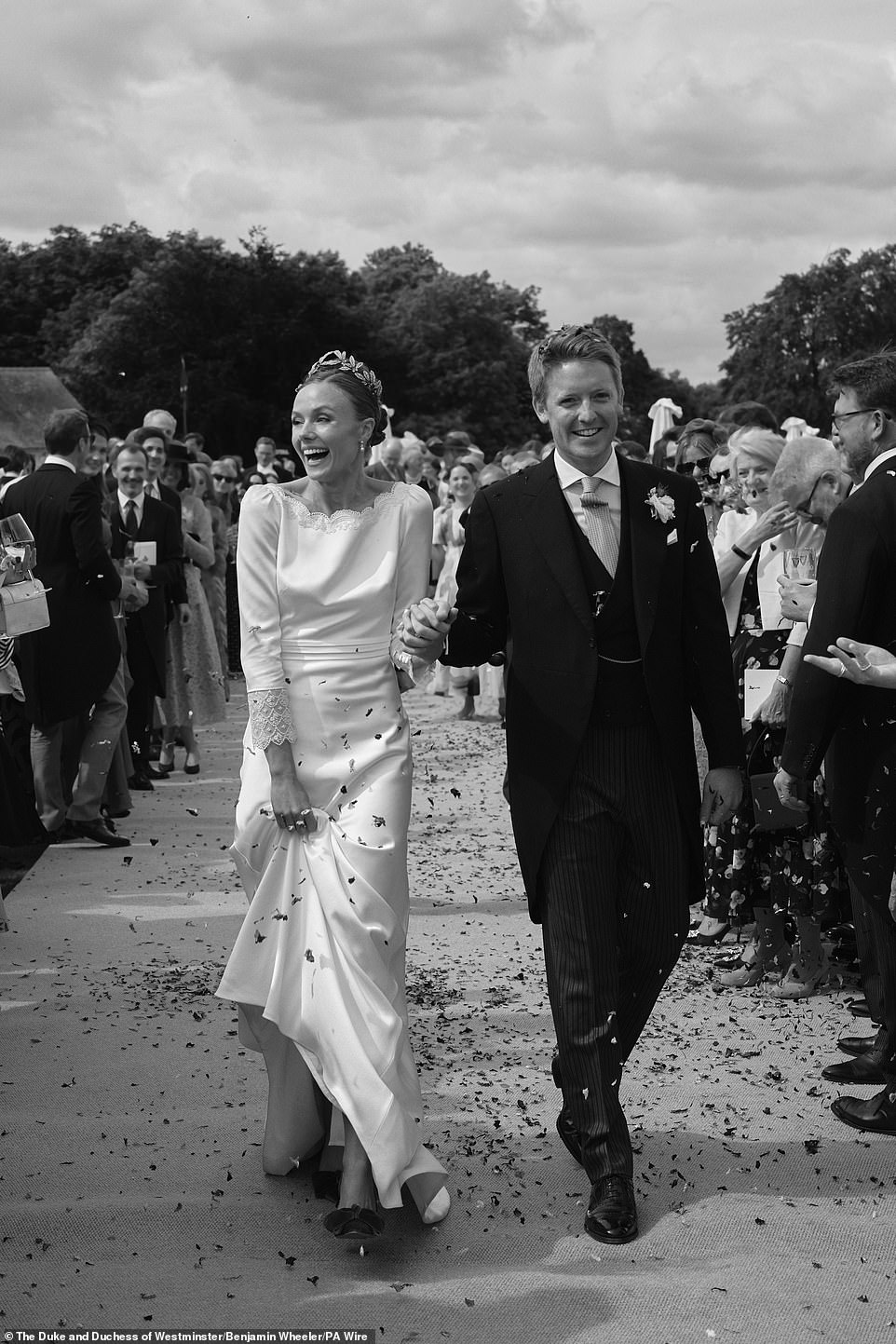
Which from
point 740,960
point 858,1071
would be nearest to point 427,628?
point 858,1071

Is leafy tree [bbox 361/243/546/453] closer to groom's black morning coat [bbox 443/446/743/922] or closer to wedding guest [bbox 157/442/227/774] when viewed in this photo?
wedding guest [bbox 157/442/227/774]

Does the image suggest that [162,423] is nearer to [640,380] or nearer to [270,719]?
[270,719]

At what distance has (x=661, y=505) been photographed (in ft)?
14.6

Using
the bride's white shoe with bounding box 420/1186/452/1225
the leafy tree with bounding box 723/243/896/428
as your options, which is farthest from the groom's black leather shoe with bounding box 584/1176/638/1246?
the leafy tree with bounding box 723/243/896/428

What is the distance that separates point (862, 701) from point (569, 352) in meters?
1.51

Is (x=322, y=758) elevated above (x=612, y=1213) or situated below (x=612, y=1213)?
above

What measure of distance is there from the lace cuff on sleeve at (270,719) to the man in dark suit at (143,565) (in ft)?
21.2

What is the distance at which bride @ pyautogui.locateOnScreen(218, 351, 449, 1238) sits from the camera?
14.0 feet

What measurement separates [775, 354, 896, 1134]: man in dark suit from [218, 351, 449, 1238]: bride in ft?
4.35

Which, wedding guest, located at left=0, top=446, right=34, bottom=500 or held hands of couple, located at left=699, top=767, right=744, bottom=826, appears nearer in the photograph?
held hands of couple, located at left=699, top=767, right=744, bottom=826

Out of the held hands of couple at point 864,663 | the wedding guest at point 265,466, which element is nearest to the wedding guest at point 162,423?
the wedding guest at point 265,466

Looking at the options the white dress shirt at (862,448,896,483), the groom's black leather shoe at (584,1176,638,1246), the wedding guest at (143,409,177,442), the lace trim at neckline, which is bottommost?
the groom's black leather shoe at (584,1176,638,1246)

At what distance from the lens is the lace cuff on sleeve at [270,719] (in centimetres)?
441

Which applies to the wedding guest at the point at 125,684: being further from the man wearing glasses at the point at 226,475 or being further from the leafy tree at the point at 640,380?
the leafy tree at the point at 640,380
